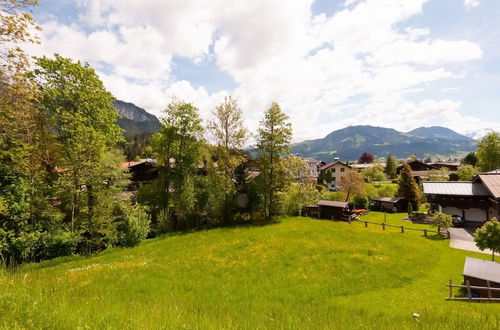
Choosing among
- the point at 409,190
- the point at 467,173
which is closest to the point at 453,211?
the point at 409,190

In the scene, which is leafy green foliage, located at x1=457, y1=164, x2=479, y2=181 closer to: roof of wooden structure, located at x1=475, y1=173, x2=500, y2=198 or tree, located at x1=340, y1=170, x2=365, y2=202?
roof of wooden structure, located at x1=475, y1=173, x2=500, y2=198

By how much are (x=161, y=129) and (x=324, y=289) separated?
3101 centimetres

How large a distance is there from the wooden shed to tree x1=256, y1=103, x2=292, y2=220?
1543 centimetres

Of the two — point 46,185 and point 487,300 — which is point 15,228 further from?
point 487,300

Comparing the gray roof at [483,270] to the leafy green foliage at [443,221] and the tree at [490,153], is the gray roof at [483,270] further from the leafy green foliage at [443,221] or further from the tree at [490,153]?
the tree at [490,153]

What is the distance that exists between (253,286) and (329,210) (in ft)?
117

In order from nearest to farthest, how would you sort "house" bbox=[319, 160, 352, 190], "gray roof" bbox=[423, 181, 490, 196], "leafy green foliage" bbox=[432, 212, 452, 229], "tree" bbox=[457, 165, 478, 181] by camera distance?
"leafy green foliage" bbox=[432, 212, 452, 229] → "gray roof" bbox=[423, 181, 490, 196] → "tree" bbox=[457, 165, 478, 181] → "house" bbox=[319, 160, 352, 190]

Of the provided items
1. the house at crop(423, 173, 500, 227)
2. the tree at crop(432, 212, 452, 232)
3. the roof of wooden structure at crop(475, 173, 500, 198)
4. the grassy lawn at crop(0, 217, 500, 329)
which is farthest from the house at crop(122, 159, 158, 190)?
the roof of wooden structure at crop(475, 173, 500, 198)

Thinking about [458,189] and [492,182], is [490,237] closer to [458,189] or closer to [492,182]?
[492,182]

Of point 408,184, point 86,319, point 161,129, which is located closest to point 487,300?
point 86,319

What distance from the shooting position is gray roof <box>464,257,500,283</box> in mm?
15661

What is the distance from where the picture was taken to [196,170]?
3728cm

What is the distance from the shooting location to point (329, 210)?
153ft

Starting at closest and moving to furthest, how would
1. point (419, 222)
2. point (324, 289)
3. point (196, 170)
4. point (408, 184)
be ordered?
point (324, 289), point (196, 170), point (419, 222), point (408, 184)
